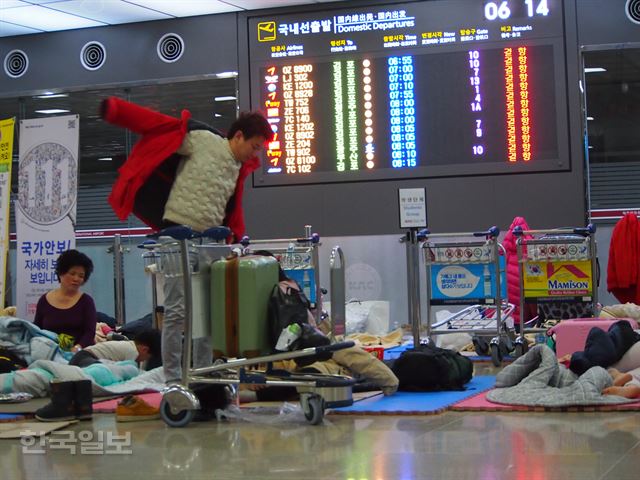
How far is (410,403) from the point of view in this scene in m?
5.19

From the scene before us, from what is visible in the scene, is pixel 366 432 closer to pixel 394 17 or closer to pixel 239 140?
pixel 239 140

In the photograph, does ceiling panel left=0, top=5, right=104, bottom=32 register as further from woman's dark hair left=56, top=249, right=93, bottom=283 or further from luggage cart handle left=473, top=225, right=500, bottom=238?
luggage cart handle left=473, top=225, right=500, bottom=238

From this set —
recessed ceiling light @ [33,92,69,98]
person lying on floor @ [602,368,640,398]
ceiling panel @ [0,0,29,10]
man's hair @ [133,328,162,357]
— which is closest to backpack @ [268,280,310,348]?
person lying on floor @ [602,368,640,398]

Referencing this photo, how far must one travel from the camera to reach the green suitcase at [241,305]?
4.73 m

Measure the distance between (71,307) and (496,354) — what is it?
3015mm

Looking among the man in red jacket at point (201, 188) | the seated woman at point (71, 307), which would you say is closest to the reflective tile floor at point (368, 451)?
the man in red jacket at point (201, 188)

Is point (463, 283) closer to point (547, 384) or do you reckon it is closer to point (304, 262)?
point (304, 262)

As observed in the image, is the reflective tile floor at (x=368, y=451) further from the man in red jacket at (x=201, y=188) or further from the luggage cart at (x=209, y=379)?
the man in red jacket at (x=201, y=188)

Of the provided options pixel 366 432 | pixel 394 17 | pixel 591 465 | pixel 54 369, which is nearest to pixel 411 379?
pixel 366 432

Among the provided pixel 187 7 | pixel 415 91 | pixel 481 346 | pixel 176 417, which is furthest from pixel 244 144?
pixel 187 7

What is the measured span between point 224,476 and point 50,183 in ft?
22.4

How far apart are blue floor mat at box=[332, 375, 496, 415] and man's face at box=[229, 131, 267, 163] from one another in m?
1.39

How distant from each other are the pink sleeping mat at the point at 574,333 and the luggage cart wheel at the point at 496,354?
3.98 feet

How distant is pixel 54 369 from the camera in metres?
6.24
